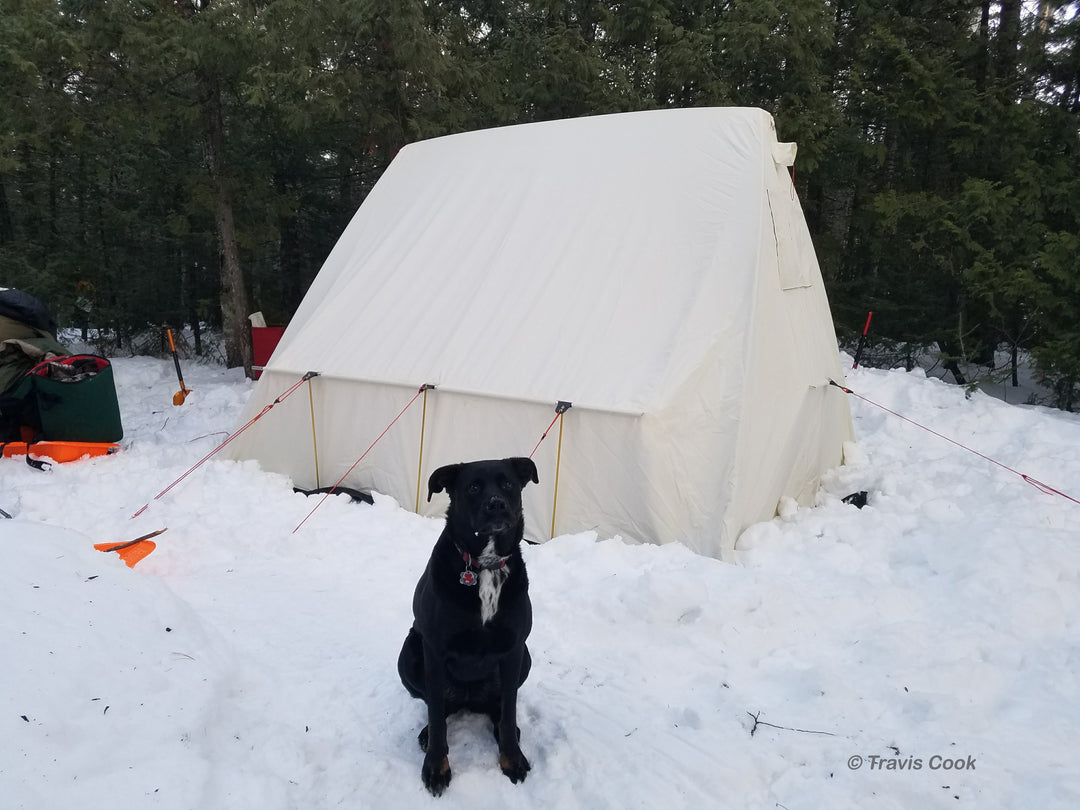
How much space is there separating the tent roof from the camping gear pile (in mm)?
1834

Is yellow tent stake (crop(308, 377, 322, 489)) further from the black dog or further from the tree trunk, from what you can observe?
the tree trunk

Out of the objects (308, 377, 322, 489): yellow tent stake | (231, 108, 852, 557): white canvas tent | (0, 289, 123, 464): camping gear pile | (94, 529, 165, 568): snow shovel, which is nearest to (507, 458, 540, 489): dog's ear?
(231, 108, 852, 557): white canvas tent

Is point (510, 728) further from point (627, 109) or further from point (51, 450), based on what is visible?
point (627, 109)

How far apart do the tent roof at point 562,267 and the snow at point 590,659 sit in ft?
4.09

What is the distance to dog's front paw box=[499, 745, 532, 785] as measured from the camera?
8.43 ft

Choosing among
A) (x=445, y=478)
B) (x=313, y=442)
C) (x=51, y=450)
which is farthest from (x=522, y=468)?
(x=51, y=450)

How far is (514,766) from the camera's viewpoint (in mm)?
2572

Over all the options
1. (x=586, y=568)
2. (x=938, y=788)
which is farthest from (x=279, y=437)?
(x=938, y=788)

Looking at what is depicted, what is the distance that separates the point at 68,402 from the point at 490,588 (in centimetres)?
582

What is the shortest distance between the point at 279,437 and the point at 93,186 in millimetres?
9748

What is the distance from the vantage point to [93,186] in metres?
12.9

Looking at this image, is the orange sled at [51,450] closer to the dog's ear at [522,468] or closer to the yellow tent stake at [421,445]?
the yellow tent stake at [421,445]

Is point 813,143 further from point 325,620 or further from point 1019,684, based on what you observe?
point 325,620

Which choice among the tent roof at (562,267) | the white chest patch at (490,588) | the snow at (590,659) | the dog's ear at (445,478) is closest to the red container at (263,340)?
the tent roof at (562,267)
